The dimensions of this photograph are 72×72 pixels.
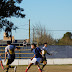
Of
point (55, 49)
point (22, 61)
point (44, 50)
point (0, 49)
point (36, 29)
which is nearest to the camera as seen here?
point (44, 50)

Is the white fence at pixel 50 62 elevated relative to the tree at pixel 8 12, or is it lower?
lower

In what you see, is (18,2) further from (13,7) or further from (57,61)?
(57,61)

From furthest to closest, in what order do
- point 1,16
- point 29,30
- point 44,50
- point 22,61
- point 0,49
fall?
point 29,30
point 1,16
point 0,49
point 22,61
point 44,50

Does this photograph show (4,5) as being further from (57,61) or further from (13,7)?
(57,61)

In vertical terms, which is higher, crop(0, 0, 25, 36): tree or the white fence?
crop(0, 0, 25, 36): tree

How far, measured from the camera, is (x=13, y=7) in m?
37.6

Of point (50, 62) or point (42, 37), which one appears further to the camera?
point (42, 37)

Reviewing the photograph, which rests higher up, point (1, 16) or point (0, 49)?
point (1, 16)

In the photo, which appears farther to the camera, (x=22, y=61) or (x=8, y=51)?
(x=22, y=61)

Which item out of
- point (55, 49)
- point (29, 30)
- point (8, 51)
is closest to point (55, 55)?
point (55, 49)

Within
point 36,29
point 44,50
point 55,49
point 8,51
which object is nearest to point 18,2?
point 55,49

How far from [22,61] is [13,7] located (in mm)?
12665

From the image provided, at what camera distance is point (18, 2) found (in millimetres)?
38062

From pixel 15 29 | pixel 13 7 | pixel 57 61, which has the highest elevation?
pixel 13 7
